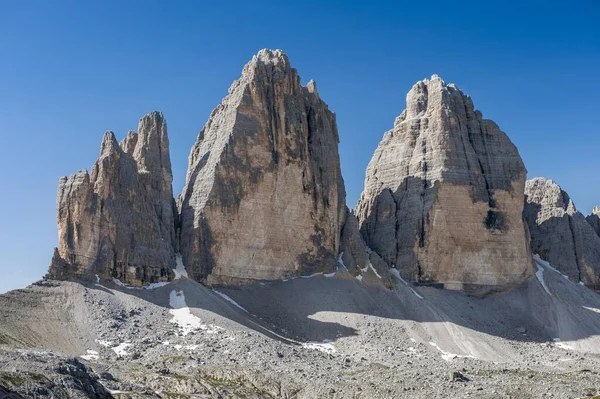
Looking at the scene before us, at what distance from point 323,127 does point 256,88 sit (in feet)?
38.7

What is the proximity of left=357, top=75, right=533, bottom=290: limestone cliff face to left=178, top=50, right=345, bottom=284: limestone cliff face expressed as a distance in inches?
438

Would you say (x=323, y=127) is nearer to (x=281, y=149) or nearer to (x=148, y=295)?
(x=281, y=149)

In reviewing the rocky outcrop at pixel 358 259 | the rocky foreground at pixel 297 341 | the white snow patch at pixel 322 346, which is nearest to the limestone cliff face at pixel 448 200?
the rocky foreground at pixel 297 341

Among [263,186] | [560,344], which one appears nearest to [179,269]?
[263,186]

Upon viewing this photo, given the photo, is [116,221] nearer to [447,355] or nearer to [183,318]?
[183,318]

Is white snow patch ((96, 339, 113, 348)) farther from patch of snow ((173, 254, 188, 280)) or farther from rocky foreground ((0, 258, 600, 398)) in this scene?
patch of snow ((173, 254, 188, 280))

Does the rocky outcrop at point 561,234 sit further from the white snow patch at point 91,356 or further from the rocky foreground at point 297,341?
the white snow patch at point 91,356

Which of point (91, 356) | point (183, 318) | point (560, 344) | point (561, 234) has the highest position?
point (561, 234)

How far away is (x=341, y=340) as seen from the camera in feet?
312

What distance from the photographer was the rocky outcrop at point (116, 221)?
9544cm

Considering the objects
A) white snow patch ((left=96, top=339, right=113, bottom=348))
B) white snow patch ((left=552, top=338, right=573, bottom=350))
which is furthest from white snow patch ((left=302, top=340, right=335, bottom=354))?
white snow patch ((left=552, top=338, right=573, bottom=350))

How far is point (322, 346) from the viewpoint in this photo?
93375mm

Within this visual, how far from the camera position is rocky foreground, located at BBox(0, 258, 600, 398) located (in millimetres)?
71000

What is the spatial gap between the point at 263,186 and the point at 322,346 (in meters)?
24.6
